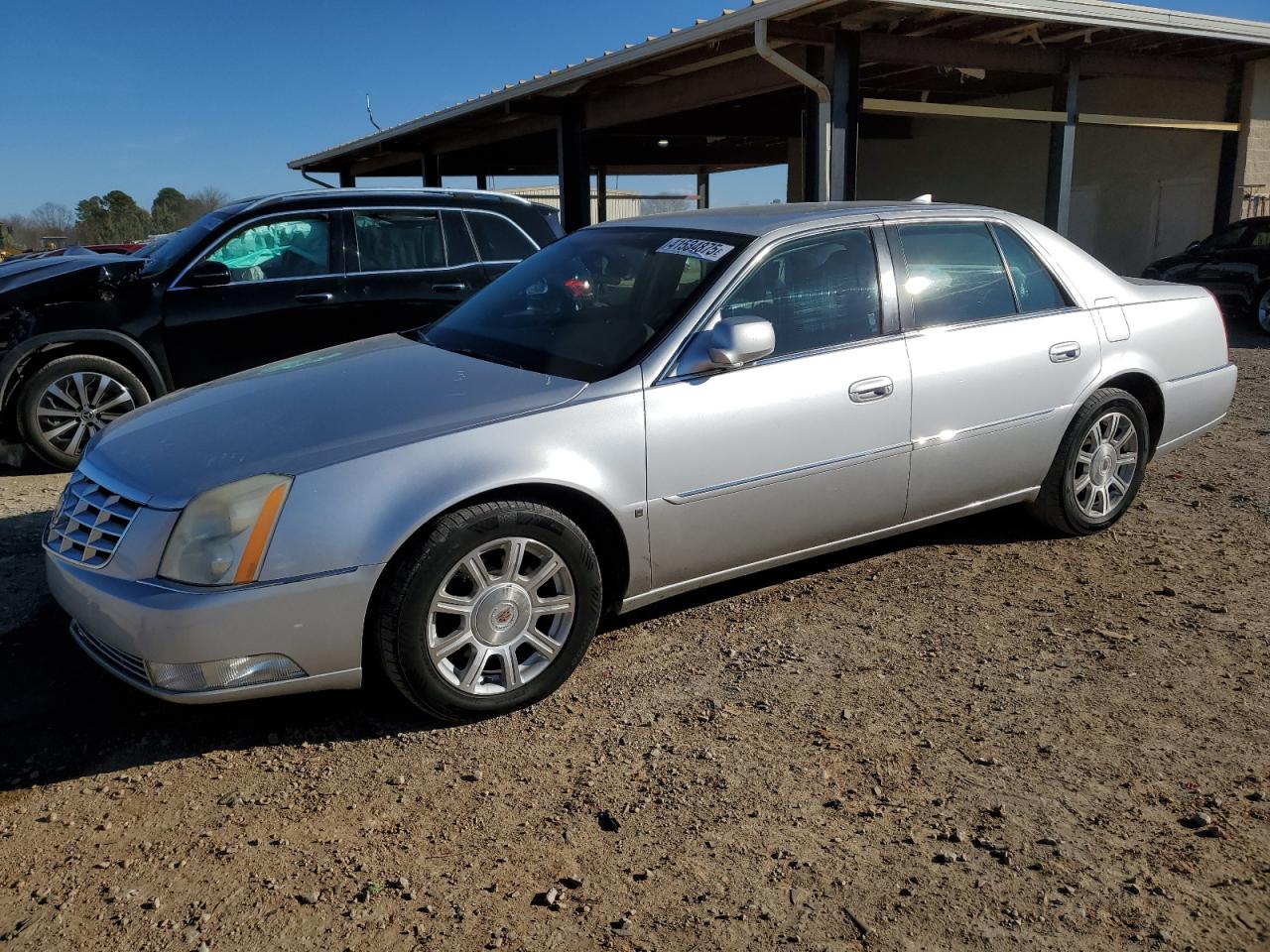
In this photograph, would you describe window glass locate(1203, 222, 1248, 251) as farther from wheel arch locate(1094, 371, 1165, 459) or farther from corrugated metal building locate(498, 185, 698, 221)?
corrugated metal building locate(498, 185, 698, 221)

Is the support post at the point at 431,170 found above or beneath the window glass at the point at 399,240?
above

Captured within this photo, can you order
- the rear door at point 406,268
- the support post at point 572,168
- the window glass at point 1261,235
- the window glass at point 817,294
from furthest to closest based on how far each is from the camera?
the support post at point 572,168, the window glass at point 1261,235, the rear door at point 406,268, the window glass at point 817,294

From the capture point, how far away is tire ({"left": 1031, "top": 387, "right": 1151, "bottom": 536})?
470cm

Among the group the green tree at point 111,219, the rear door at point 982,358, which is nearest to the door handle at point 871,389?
the rear door at point 982,358

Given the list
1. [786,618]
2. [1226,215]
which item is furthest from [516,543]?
[1226,215]

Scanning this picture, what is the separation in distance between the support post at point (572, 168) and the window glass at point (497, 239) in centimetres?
733

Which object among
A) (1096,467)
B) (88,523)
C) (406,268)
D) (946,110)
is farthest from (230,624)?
(946,110)

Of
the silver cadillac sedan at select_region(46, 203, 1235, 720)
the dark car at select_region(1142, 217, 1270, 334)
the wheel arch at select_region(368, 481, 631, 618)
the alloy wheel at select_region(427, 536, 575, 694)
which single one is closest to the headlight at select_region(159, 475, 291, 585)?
the silver cadillac sedan at select_region(46, 203, 1235, 720)

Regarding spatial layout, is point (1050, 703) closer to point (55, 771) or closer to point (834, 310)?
point (834, 310)

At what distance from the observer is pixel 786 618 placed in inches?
159

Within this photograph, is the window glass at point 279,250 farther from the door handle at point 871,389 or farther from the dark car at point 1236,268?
the dark car at point 1236,268

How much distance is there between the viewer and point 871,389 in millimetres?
3959

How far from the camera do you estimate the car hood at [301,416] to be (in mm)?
3039


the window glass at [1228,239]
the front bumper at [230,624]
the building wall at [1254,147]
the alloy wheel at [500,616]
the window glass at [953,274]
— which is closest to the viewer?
the front bumper at [230,624]
